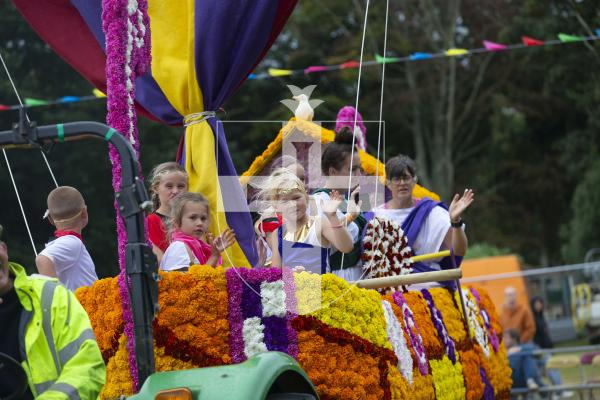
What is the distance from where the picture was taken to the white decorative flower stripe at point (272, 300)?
5.62 meters

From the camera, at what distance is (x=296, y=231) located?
260 inches

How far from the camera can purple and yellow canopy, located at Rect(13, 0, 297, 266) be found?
23.4 feet

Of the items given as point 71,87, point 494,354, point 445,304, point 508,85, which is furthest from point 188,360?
point 508,85

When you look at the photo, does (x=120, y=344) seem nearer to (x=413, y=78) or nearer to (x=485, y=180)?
(x=413, y=78)

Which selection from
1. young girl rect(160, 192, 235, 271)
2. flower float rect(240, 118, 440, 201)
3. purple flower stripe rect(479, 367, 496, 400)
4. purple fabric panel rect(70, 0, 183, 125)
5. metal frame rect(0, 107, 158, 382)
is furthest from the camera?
flower float rect(240, 118, 440, 201)

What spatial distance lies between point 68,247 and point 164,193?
1.06 meters

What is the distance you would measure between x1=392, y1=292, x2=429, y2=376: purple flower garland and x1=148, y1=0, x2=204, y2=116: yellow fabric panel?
5.86ft

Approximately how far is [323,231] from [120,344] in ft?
4.93

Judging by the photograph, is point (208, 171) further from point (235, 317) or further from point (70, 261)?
point (235, 317)

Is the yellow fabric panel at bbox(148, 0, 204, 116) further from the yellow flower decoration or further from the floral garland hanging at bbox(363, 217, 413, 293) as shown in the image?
the yellow flower decoration

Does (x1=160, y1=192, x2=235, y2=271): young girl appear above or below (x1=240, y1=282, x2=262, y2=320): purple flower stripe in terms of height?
above

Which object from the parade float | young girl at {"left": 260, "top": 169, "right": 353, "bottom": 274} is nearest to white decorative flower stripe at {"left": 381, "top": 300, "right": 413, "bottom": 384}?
the parade float

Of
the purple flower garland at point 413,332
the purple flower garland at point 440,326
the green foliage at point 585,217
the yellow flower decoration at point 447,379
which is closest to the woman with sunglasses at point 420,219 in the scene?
the purple flower garland at point 440,326

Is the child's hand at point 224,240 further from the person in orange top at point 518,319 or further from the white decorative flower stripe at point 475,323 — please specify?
the person in orange top at point 518,319
